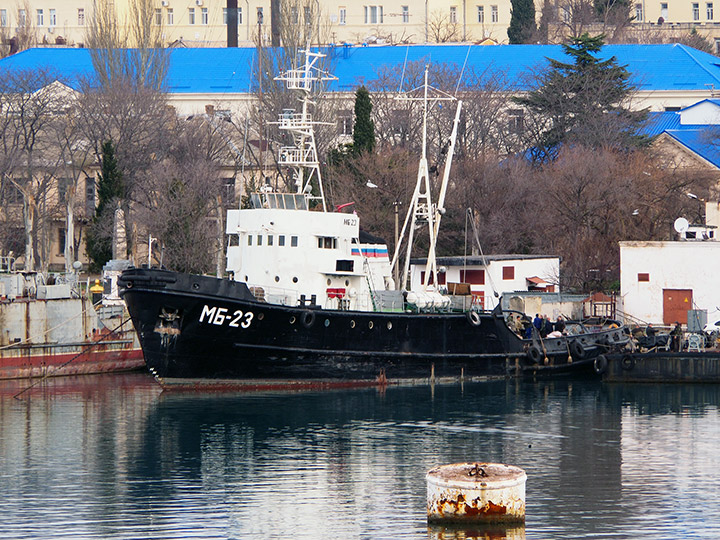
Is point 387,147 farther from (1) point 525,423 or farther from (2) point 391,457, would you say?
(2) point 391,457

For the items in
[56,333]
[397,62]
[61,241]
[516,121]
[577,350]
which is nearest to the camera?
[577,350]

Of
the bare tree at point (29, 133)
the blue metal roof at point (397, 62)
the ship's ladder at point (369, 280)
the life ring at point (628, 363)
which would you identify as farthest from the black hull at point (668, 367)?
the blue metal roof at point (397, 62)

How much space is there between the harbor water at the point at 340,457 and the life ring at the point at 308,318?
2.15m

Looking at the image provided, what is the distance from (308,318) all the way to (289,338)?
2.75 feet

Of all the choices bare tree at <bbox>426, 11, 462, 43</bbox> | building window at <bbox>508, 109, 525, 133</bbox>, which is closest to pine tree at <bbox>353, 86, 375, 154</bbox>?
building window at <bbox>508, 109, 525, 133</bbox>

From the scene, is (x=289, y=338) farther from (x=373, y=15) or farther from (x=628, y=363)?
(x=373, y=15)

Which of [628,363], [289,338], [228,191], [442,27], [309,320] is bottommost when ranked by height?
[628,363]

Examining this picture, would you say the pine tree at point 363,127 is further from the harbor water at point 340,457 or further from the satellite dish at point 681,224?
the harbor water at point 340,457

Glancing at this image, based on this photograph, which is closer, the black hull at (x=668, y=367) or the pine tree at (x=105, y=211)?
the black hull at (x=668, y=367)

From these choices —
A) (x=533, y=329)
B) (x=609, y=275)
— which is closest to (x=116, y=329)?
(x=533, y=329)

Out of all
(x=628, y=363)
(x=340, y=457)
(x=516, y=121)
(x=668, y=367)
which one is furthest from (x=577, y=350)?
(x=516, y=121)

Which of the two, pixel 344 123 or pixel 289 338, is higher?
pixel 344 123

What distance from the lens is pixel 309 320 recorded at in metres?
40.0

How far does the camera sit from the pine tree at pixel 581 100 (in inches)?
2847
